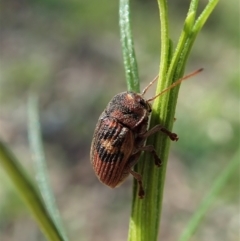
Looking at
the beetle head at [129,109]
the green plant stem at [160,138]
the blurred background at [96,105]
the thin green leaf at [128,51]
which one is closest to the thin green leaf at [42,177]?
the green plant stem at [160,138]

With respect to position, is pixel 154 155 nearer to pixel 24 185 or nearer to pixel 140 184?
pixel 140 184

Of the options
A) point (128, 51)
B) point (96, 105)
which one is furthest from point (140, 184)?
point (96, 105)

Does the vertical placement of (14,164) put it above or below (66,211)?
above

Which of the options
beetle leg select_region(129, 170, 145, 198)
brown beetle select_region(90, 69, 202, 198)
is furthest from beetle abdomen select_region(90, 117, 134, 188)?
beetle leg select_region(129, 170, 145, 198)

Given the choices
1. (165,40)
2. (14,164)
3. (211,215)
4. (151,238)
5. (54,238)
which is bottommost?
(211,215)

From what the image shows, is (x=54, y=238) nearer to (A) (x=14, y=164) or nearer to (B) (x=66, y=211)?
(A) (x=14, y=164)

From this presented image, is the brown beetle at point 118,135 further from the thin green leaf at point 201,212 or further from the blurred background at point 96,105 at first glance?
the blurred background at point 96,105

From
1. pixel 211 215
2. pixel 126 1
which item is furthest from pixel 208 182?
pixel 126 1
